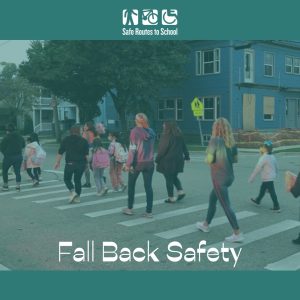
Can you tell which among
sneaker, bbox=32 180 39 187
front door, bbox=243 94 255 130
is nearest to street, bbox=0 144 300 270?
sneaker, bbox=32 180 39 187

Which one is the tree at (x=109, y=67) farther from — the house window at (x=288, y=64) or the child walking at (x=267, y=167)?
the child walking at (x=267, y=167)

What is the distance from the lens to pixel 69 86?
32094 mm

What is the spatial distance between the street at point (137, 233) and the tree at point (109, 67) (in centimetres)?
1711

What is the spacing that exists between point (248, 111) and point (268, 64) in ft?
14.2

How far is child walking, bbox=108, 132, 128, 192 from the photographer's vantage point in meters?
11.3

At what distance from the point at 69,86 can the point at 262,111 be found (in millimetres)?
13926

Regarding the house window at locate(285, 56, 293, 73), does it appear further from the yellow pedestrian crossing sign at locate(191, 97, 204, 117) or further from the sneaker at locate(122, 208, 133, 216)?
the sneaker at locate(122, 208, 133, 216)

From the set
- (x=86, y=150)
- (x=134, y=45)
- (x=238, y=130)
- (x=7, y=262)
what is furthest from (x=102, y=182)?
(x=238, y=130)

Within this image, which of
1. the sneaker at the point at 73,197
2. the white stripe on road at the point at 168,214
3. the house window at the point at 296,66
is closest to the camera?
the white stripe on road at the point at 168,214

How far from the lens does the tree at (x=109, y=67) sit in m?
27.4

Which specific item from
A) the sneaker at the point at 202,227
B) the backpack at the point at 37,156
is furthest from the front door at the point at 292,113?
the sneaker at the point at 202,227

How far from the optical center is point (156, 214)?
8.55 m

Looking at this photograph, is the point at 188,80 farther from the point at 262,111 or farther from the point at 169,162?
the point at 169,162

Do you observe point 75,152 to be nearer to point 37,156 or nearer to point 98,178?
point 98,178
